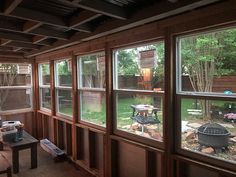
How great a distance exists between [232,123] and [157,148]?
0.87 meters

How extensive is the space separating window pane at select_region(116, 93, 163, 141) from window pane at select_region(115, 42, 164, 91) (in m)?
0.14

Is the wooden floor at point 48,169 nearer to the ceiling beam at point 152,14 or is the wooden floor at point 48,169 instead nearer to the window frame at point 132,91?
the window frame at point 132,91

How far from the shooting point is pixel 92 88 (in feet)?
11.9

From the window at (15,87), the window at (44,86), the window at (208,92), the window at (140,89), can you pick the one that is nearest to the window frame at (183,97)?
the window at (208,92)

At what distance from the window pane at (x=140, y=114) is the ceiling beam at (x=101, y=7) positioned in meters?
1.01

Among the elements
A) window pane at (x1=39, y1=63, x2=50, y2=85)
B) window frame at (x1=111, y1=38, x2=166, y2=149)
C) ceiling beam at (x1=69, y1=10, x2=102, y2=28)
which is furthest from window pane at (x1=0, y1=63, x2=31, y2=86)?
ceiling beam at (x1=69, y1=10, x2=102, y2=28)

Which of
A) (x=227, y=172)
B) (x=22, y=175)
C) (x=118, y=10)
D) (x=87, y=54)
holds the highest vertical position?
(x=118, y=10)

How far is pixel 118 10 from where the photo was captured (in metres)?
2.14

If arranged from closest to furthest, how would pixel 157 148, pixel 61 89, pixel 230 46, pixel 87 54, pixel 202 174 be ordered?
pixel 230 46 → pixel 202 174 → pixel 157 148 → pixel 87 54 → pixel 61 89

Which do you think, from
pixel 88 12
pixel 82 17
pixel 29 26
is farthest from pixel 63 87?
pixel 88 12

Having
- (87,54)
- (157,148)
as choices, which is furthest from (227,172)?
(87,54)

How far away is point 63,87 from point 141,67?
2331 millimetres

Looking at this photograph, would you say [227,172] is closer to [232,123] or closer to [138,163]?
[232,123]

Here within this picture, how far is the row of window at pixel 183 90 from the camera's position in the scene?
189 cm
